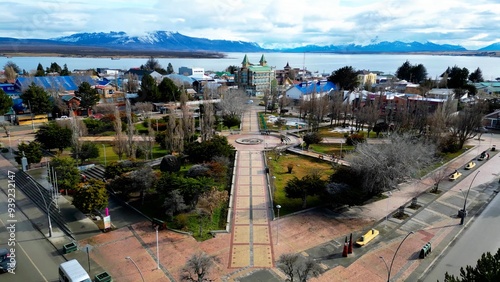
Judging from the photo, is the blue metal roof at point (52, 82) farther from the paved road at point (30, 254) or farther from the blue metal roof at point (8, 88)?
the paved road at point (30, 254)

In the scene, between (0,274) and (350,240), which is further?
(350,240)

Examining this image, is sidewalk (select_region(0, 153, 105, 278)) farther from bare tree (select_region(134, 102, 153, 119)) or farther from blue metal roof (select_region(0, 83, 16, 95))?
blue metal roof (select_region(0, 83, 16, 95))

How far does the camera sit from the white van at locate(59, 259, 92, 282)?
52.6 ft

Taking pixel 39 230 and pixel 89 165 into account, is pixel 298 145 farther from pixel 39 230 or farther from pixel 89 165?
pixel 39 230

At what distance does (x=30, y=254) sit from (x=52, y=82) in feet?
212

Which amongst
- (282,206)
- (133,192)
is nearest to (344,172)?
(282,206)

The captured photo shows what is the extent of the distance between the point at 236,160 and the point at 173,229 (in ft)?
51.5

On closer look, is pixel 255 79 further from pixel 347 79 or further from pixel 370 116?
pixel 370 116

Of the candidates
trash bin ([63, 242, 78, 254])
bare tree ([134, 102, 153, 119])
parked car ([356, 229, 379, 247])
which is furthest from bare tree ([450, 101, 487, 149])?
bare tree ([134, 102, 153, 119])

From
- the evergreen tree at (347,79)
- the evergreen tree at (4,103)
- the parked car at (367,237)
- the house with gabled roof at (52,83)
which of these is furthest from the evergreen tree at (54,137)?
the evergreen tree at (347,79)

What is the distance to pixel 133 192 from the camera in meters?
26.5

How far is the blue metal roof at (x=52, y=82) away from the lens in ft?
235

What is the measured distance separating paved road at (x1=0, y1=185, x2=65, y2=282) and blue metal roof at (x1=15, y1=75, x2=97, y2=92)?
55614 millimetres

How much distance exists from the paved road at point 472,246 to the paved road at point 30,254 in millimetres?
20352
